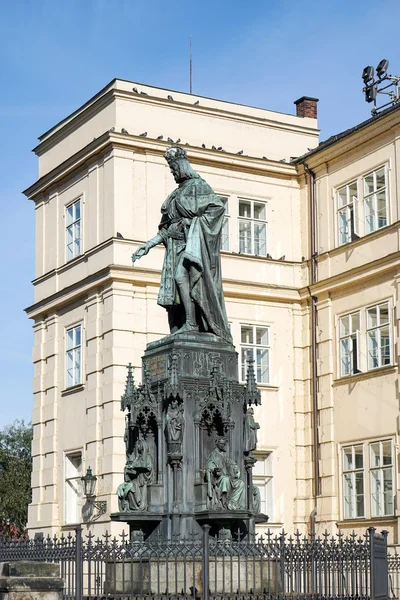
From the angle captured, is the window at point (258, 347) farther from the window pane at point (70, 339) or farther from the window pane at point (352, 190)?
the window pane at point (70, 339)

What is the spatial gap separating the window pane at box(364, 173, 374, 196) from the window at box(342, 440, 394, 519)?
6559mm

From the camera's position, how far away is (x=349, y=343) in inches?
1224

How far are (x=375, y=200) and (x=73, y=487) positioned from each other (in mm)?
11088

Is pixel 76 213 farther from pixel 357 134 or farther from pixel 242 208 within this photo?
pixel 357 134

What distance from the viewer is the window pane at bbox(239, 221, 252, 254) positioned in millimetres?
33188

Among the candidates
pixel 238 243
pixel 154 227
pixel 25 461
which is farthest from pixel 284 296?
pixel 25 461

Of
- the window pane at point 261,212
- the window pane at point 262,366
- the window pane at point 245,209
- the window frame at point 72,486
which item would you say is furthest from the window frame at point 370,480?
the window pane at point 245,209

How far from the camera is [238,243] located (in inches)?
1299

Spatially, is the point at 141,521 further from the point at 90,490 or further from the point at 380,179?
the point at 380,179

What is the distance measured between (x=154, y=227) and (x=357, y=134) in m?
5.89

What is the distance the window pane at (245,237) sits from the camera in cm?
3319

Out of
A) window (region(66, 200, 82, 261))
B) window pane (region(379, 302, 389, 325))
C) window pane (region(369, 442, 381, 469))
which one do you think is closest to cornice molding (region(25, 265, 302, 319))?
window (region(66, 200, 82, 261))

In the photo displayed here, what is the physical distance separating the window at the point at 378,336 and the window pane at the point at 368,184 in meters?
3.12

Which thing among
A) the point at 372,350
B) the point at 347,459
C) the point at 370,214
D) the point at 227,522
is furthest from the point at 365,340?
the point at 227,522
